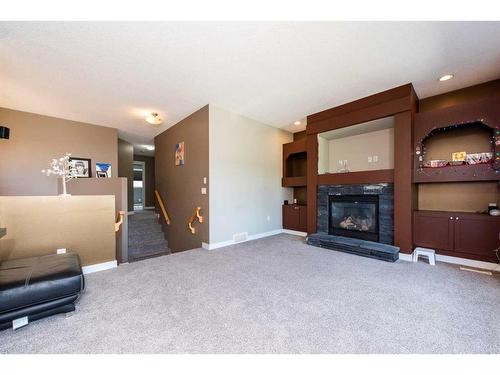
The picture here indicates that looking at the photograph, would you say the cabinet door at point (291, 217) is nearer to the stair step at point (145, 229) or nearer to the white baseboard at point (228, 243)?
the white baseboard at point (228, 243)

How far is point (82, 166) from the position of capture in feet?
17.2

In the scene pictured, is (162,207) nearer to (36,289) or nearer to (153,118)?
(153,118)

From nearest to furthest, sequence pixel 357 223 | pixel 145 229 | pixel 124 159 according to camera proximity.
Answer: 1. pixel 357 223
2. pixel 145 229
3. pixel 124 159

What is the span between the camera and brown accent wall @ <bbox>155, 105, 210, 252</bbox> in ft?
14.5

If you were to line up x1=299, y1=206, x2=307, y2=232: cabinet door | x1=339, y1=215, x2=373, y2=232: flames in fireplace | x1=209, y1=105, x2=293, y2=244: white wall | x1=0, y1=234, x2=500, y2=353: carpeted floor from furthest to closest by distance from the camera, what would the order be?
x1=299, y1=206, x2=307, y2=232: cabinet door < x1=209, y1=105, x2=293, y2=244: white wall < x1=339, y1=215, x2=373, y2=232: flames in fireplace < x1=0, y1=234, x2=500, y2=353: carpeted floor

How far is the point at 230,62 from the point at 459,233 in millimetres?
4427

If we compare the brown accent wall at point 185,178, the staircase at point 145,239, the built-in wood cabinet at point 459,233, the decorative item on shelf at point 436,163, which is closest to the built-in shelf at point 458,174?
the decorative item on shelf at point 436,163

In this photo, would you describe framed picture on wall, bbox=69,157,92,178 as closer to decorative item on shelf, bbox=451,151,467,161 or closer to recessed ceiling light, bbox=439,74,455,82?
recessed ceiling light, bbox=439,74,455,82

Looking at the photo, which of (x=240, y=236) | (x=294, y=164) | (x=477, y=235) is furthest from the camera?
(x=294, y=164)

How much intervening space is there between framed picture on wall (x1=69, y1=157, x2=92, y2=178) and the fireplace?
20.2 feet

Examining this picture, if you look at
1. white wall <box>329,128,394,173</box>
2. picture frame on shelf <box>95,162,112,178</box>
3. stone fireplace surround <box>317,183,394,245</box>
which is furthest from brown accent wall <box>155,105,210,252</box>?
white wall <box>329,128,394,173</box>

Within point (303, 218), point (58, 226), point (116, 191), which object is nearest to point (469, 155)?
point (303, 218)

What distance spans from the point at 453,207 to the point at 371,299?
9.33ft
